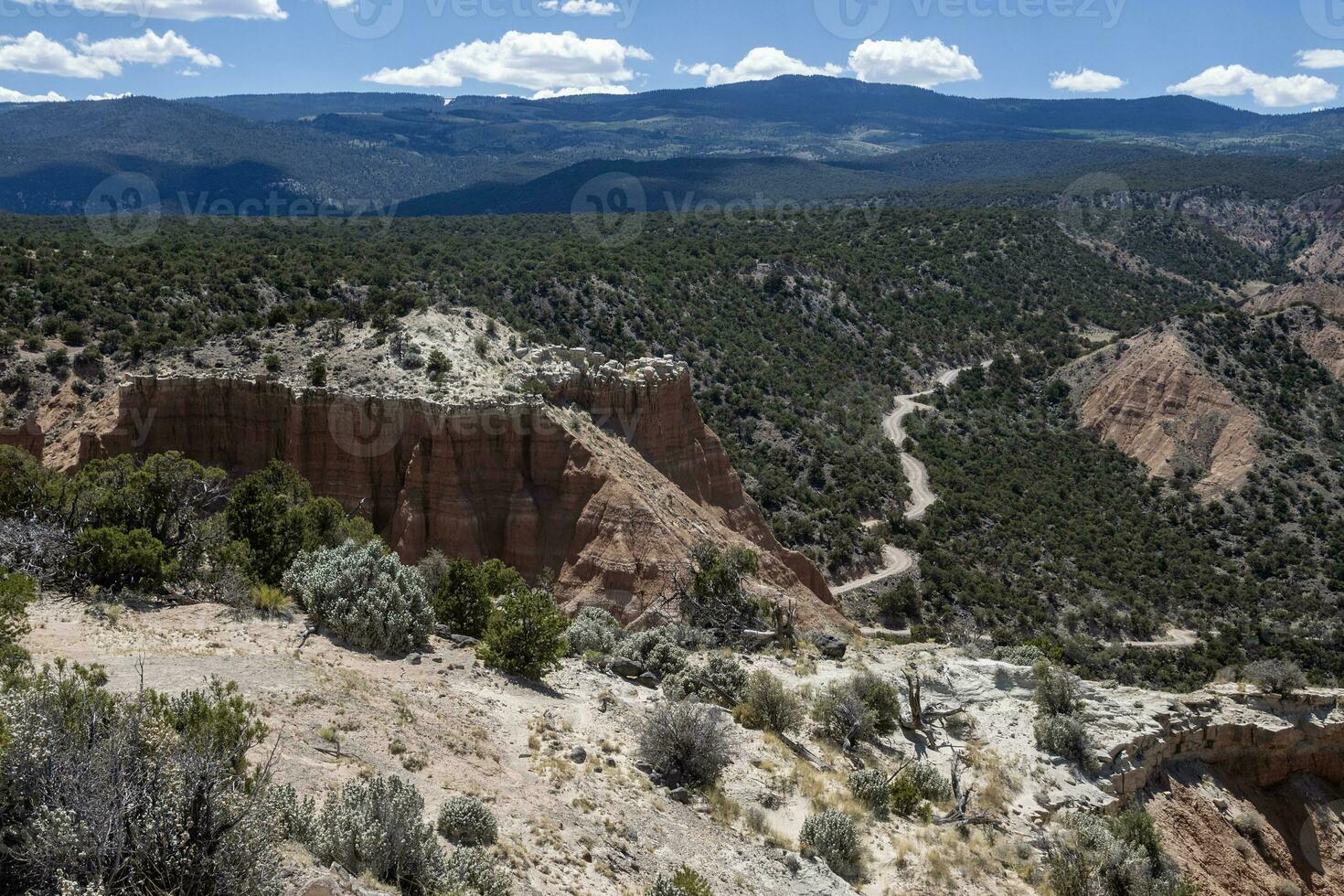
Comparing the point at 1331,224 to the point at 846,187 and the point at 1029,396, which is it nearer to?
the point at 846,187

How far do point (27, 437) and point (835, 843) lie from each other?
31.0 meters

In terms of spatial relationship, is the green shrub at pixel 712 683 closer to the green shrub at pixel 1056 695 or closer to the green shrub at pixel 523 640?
the green shrub at pixel 523 640

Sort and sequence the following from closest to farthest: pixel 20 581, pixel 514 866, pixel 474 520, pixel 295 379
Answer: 1. pixel 514 866
2. pixel 20 581
3. pixel 474 520
4. pixel 295 379

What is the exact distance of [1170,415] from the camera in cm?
7312

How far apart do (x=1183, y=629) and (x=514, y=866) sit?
155 ft

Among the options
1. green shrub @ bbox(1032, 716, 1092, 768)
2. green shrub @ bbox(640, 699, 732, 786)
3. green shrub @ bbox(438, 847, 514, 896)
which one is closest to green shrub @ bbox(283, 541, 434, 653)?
green shrub @ bbox(640, 699, 732, 786)

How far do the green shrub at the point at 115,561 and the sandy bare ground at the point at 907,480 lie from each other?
37.5 m

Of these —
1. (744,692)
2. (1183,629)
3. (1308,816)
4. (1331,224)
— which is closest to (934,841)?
(744,692)

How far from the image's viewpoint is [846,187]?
198125mm
